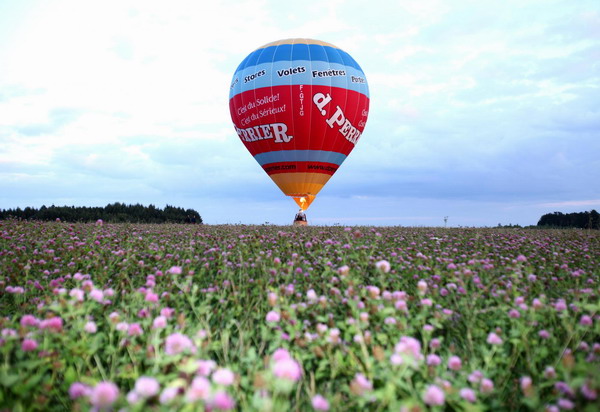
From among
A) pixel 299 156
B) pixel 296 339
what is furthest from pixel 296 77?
pixel 296 339

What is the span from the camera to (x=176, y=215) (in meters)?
27.1

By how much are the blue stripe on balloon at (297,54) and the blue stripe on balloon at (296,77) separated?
270 mm

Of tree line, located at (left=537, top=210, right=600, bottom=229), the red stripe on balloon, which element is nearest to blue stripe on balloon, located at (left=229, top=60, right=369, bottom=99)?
the red stripe on balloon

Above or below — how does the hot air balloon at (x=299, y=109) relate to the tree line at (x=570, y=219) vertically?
above

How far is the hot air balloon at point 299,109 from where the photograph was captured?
19016mm

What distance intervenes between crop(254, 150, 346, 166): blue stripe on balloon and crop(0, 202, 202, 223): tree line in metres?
7.03

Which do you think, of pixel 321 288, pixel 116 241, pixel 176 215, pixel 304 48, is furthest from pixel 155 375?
pixel 176 215

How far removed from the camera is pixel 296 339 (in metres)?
3.75

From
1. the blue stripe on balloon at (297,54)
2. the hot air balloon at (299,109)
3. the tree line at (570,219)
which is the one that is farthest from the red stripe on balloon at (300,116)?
the tree line at (570,219)

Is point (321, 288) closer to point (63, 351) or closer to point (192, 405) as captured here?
point (63, 351)

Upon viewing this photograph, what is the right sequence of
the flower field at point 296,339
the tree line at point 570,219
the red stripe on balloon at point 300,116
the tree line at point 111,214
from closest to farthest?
the flower field at point 296,339
the red stripe on balloon at point 300,116
the tree line at point 570,219
the tree line at point 111,214

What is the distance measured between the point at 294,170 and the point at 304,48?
592 cm

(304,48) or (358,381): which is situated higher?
(304,48)

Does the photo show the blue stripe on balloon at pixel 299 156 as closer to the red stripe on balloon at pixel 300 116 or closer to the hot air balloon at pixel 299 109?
the hot air balloon at pixel 299 109
